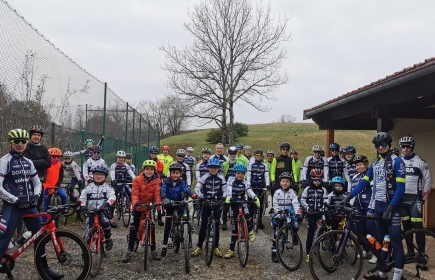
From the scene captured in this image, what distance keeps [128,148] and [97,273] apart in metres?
11.0

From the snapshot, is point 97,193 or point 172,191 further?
point 172,191

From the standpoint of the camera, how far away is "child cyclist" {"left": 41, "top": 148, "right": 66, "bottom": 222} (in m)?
8.37

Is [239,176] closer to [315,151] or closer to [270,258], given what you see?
[270,258]

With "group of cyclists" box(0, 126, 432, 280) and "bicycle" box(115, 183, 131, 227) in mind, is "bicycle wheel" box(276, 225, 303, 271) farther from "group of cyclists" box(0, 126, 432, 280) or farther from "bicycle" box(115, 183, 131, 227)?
"bicycle" box(115, 183, 131, 227)

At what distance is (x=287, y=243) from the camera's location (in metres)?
6.49

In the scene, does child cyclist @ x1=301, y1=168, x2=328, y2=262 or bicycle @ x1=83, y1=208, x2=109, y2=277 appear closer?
bicycle @ x1=83, y1=208, x2=109, y2=277

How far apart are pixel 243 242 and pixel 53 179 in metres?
4.54

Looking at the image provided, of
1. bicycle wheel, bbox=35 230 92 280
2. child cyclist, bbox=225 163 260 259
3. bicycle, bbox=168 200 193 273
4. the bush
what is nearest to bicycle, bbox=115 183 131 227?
bicycle, bbox=168 200 193 273

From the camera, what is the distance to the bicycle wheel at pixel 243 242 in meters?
6.34

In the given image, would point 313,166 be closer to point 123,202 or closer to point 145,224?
point 145,224

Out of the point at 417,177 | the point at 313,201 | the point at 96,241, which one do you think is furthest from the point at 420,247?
the point at 96,241

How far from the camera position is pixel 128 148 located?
54.1 feet

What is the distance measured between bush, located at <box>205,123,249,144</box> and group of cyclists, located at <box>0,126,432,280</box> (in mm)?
26379

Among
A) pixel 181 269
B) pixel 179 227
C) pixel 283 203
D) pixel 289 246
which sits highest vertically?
pixel 283 203
